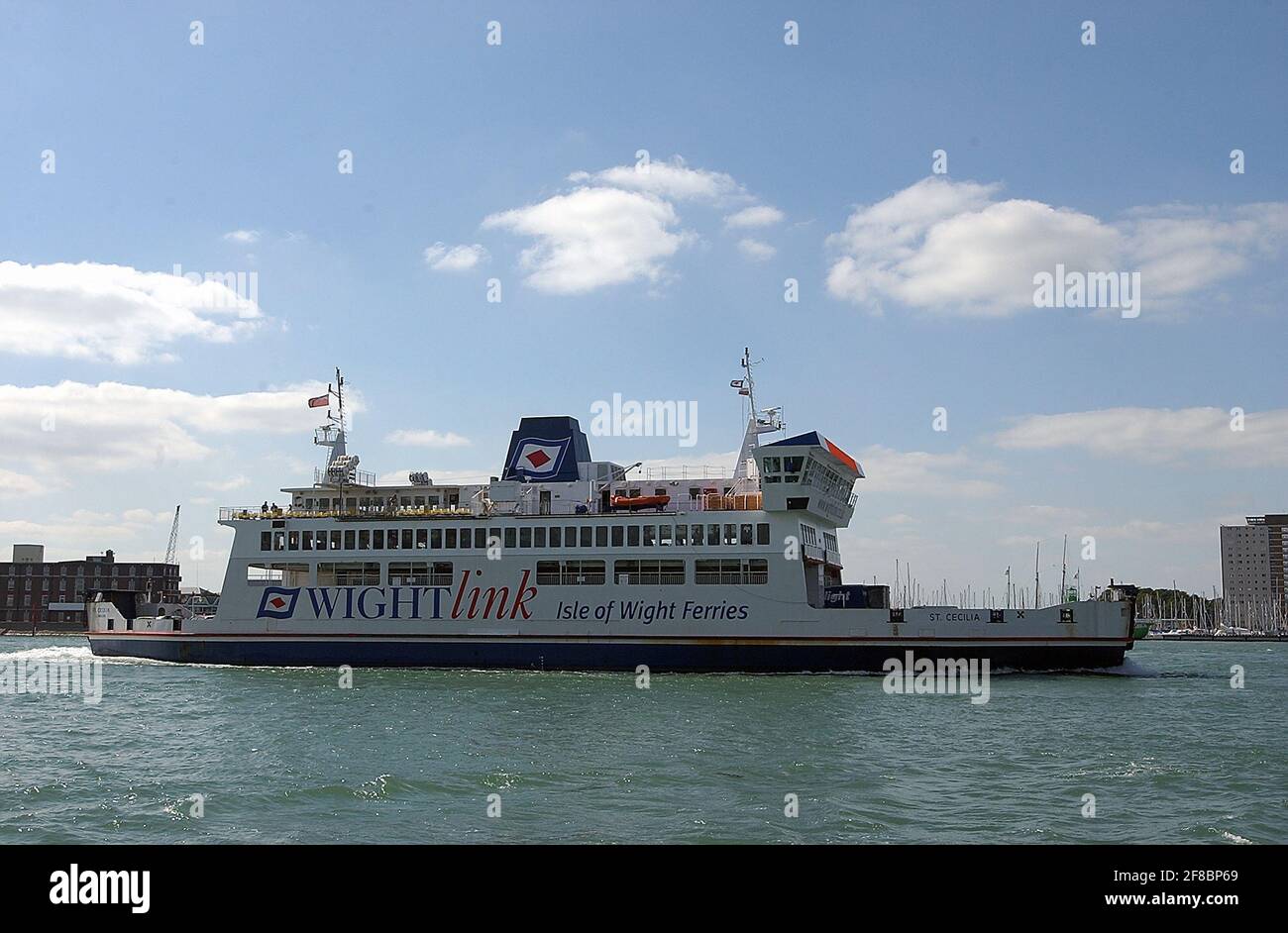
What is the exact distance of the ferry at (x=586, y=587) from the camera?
32750 millimetres

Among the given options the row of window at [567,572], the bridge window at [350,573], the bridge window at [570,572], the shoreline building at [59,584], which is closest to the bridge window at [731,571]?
the row of window at [567,572]

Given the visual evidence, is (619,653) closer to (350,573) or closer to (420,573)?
(420,573)

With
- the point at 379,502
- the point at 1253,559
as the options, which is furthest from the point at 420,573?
the point at 1253,559

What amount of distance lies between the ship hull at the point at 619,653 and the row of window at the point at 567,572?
208 cm

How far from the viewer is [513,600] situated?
35969mm

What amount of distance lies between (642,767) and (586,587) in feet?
64.5

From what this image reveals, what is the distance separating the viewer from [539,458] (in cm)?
3891

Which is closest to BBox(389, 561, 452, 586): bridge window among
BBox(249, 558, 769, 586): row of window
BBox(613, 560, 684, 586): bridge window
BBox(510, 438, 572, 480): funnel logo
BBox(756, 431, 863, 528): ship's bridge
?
BBox(249, 558, 769, 586): row of window

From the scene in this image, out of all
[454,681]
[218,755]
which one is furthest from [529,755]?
[454,681]

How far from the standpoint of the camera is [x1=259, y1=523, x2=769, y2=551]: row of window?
114 feet

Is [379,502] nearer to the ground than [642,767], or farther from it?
farther from it
